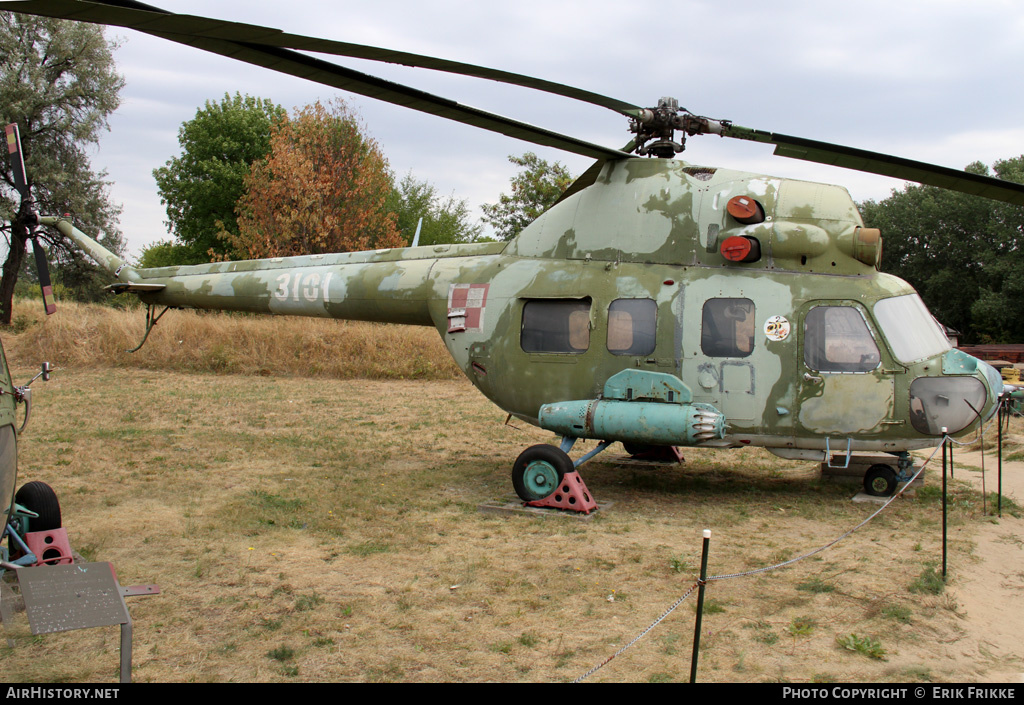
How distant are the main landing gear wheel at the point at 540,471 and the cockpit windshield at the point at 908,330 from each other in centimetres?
325

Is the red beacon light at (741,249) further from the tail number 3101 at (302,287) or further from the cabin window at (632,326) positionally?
the tail number 3101 at (302,287)

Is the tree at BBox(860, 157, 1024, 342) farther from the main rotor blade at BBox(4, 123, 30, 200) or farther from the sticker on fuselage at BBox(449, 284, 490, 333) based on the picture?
the main rotor blade at BBox(4, 123, 30, 200)

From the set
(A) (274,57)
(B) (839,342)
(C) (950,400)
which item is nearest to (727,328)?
(B) (839,342)

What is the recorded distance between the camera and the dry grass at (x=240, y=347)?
18812mm

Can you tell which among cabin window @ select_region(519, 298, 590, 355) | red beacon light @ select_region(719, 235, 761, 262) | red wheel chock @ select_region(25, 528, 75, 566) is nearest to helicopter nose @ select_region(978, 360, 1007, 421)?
red beacon light @ select_region(719, 235, 761, 262)

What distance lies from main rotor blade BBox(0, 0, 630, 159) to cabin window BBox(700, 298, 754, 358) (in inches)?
71.6

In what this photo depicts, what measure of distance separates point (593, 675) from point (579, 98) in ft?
15.9

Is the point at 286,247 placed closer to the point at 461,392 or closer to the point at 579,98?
the point at 461,392

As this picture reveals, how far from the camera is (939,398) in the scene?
22.9 ft

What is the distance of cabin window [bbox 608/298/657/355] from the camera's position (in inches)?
294

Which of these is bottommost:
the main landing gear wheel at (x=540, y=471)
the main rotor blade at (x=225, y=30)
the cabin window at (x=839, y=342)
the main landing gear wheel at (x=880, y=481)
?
the main landing gear wheel at (x=880, y=481)

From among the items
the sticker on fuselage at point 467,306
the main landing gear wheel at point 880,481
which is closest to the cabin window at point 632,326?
the sticker on fuselage at point 467,306

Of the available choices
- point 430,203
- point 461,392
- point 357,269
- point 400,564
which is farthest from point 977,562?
point 430,203

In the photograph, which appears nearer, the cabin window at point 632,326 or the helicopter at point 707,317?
the helicopter at point 707,317
